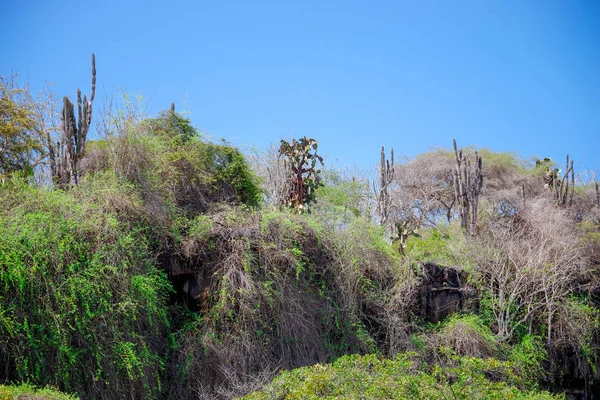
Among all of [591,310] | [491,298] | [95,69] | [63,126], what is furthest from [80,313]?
[591,310]

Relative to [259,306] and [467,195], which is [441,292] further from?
[259,306]

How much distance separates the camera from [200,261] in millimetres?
8836

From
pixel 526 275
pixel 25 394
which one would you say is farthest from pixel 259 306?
pixel 526 275

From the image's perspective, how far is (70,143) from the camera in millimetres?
8828

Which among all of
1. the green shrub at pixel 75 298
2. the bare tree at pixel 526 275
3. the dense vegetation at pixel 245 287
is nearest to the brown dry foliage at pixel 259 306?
the dense vegetation at pixel 245 287

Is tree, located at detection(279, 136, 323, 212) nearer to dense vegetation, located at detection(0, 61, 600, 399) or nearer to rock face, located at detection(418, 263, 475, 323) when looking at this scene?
dense vegetation, located at detection(0, 61, 600, 399)

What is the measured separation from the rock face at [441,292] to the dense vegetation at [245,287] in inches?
1.1

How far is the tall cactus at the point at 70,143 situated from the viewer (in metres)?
8.83

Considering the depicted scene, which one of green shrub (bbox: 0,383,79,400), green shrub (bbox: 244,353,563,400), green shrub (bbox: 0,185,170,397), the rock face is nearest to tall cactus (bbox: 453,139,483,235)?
the rock face

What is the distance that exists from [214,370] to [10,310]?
2806 mm

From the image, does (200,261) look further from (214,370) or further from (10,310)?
(10,310)

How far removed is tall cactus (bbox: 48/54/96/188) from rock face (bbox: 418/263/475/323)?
5951 millimetres

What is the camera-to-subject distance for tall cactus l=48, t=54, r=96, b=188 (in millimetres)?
8828

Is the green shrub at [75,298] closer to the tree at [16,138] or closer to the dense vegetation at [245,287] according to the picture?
the dense vegetation at [245,287]
